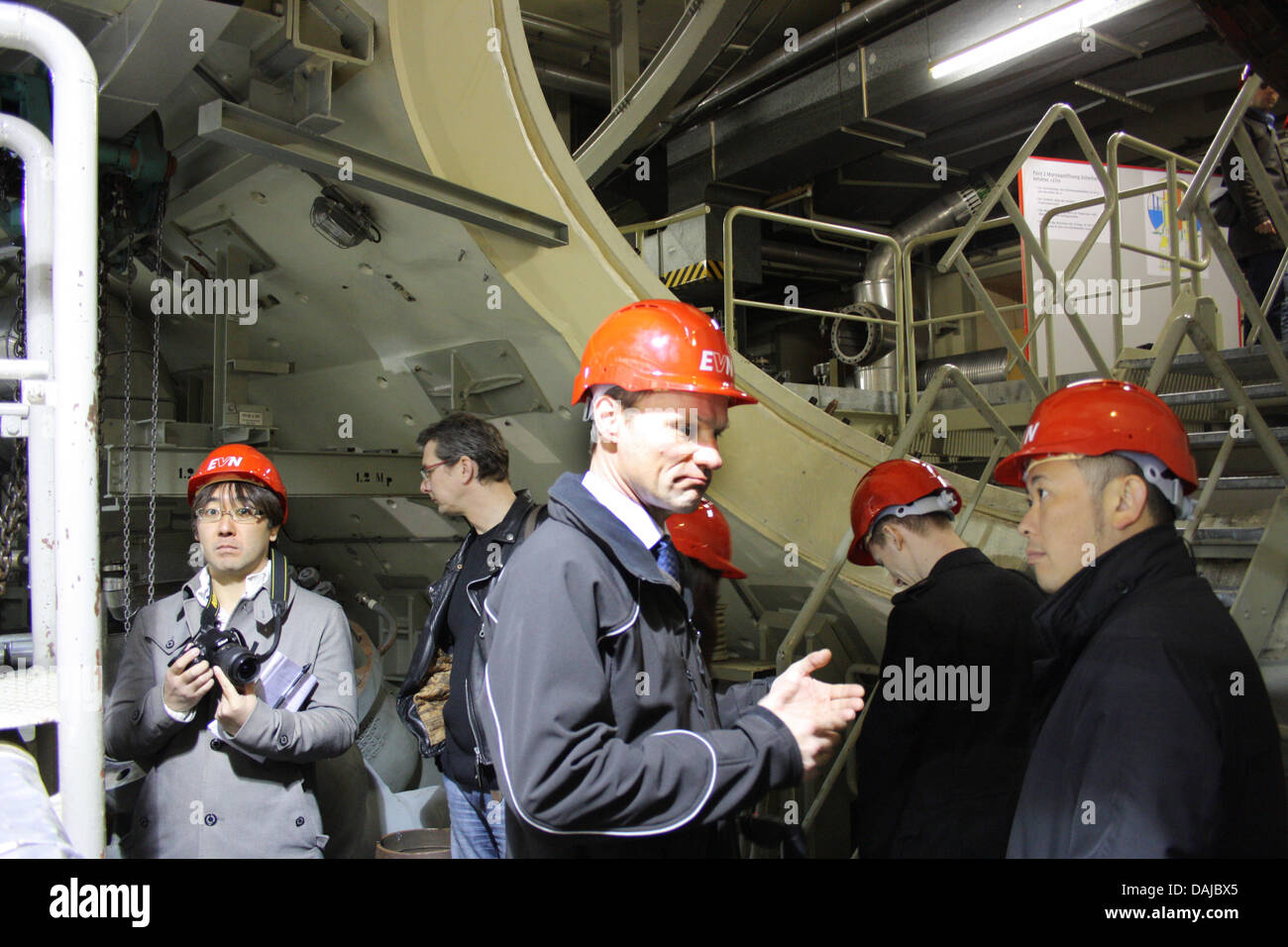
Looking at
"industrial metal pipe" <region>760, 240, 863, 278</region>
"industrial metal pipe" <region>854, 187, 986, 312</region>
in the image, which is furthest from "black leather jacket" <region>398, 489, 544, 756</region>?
"industrial metal pipe" <region>854, 187, 986, 312</region>

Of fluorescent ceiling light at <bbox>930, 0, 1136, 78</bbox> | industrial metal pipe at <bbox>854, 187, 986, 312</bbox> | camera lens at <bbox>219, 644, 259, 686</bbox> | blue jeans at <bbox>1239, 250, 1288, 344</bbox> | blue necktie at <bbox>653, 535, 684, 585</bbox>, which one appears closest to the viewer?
blue necktie at <bbox>653, 535, 684, 585</bbox>

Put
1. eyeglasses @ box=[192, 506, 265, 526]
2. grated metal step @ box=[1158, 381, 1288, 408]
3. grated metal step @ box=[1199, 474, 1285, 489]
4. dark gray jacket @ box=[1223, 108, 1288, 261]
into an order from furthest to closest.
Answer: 1. dark gray jacket @ box=[1223, 108, 1288, 261]
2. grated metal step @ box=[1158, 381, 1288, 408]
3. grated metal step @ box=[1199, 474, 1285, 489]
4. eyeglasses @ box=[192, 506, 265, 526]

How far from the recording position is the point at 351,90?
3.03 metres

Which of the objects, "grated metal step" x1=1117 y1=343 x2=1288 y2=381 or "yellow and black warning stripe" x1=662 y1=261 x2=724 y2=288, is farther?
"yellow and black warning stripe" x1=662 y1=261 x2=724 y2=288

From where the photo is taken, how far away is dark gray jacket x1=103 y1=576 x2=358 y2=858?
202cm

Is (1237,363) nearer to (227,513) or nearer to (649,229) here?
(227,513)

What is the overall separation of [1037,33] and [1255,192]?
2977 mm

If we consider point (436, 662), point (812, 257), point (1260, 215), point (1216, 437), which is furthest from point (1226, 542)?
point (812, 257)

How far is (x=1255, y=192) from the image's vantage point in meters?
4.61

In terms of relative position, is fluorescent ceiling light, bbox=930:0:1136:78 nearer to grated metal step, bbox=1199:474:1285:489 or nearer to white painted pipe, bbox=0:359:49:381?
grated metal step, bbox=1199:474:1285:489

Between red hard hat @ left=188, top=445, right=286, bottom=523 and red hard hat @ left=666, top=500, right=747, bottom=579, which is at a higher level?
red hard hat @ left=188, top=445, right=286, bottom=523

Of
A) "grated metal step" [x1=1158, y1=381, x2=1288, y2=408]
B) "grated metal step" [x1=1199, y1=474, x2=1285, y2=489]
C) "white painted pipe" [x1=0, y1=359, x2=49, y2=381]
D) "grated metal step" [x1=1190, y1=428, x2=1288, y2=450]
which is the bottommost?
"white painted pipe" [x1=0, y1=359, x2=49, y2=381]
